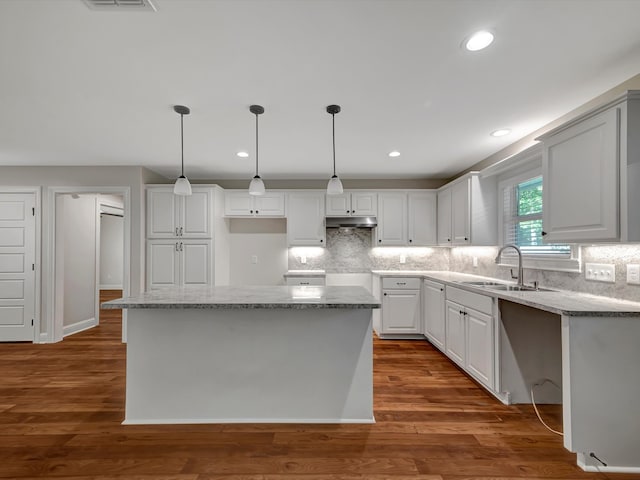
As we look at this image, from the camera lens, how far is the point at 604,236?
182 cm

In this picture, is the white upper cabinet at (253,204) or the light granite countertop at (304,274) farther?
the white upper cabinet at (253,204)

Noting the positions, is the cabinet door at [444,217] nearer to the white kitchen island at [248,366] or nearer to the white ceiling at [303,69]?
the white ceiling at [303,69]

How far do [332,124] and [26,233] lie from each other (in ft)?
14.2

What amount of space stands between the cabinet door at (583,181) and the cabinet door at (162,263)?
13.6 feet

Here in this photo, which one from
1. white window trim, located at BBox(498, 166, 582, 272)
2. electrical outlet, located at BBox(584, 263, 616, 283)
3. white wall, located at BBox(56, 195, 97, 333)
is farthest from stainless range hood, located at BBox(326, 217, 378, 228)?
white wall, located at BBox(56, 195, 97, 333)

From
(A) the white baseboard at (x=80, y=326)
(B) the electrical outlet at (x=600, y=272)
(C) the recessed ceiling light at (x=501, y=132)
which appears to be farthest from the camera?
(A) the white baseboard at (x=80, y=326)

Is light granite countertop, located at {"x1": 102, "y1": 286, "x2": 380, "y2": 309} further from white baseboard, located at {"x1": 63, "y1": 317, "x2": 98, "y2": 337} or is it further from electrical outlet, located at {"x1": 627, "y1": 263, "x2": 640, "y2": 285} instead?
white baseboard, located at {"x1": 63, "y1": 317, "x2": 98, "y2": 337}

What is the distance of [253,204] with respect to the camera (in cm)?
462

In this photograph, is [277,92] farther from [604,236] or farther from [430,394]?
[430,394]

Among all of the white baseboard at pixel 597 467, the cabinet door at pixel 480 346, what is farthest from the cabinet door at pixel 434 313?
the white baseboard at pixel 597 467

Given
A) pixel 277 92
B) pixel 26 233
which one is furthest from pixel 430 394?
pixel 26 233

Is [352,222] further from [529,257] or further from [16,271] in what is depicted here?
[16,271]

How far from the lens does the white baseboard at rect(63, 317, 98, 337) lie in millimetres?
4479

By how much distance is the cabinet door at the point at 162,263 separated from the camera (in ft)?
13.7
